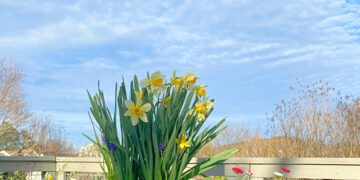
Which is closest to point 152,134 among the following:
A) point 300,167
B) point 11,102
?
point 300,167

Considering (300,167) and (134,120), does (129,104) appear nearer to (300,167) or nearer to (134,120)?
(134,120)

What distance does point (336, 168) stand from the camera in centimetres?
283

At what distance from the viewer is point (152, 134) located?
1.52 metres

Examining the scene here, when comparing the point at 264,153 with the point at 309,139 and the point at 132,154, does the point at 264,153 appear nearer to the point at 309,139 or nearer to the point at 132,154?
the point at 309,139

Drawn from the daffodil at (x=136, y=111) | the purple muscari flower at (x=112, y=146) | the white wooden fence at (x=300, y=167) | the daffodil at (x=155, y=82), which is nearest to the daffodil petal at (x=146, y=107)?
the daffodil at (x=136, y=111)

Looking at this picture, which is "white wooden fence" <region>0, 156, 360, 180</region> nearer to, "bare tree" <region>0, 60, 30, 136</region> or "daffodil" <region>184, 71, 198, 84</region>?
"daffodil" <region>184, 71, 198, 84</region>

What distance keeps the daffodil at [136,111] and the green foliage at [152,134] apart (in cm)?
3

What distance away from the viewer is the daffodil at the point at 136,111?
57.9 inches

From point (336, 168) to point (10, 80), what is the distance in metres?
11.0

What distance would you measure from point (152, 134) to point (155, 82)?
231 mm

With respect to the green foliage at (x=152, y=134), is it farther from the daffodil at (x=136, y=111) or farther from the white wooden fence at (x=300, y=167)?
the white wooden fence at (x=300, y=167)

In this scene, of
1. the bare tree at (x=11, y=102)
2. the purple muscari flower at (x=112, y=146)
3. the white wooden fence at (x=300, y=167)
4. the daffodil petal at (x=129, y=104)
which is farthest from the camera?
the bare tree at (x=11, y=102)

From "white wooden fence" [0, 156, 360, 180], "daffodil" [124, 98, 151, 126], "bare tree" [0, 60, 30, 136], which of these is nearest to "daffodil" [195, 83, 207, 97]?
"daffodil" [124, 98, 151, 126]

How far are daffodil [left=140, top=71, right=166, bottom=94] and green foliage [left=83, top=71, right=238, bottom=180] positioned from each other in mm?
11
